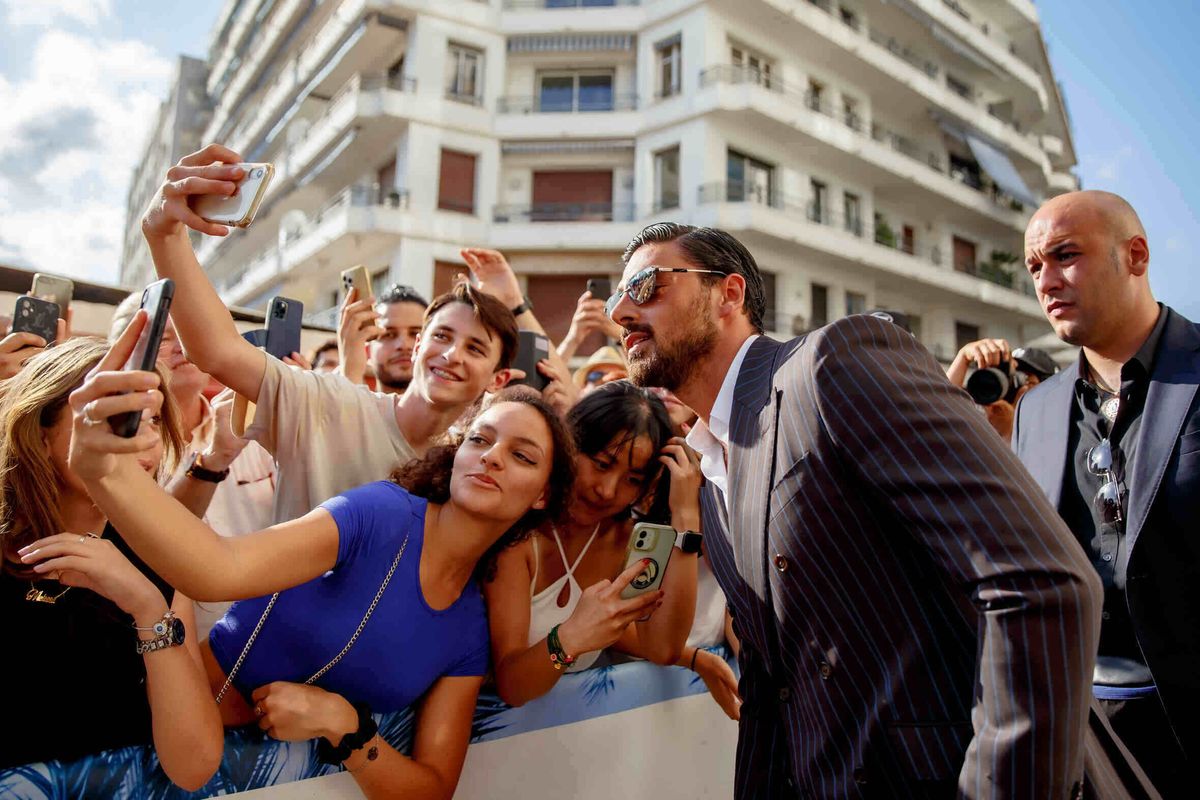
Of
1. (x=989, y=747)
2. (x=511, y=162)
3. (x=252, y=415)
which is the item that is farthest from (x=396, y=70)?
(x=989, y=747)

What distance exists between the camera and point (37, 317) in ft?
8.56

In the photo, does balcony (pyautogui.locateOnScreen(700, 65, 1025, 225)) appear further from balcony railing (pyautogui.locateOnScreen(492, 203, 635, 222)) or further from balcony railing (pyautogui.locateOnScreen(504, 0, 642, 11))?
balcony railing (pyautogui.locateOnScreen(504, 0, 642, 11))

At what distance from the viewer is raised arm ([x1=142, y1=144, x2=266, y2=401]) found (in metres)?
1.78

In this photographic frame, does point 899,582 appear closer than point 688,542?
Yes

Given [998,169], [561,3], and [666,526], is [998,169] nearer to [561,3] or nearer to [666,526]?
[561,3]

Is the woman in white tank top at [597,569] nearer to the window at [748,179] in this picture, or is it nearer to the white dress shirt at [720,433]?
the white dress shirt at [720,433]

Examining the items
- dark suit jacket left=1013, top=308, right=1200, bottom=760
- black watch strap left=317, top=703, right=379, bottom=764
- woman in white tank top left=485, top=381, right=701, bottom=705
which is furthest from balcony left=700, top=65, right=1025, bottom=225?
black watch strap left=317, top=703, right=379, bottom=764

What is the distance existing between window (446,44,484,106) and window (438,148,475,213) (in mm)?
1522

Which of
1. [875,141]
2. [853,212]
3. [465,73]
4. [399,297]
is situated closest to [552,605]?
[399,297]

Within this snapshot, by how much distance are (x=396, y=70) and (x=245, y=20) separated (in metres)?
13.4

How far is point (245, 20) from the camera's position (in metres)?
29.8

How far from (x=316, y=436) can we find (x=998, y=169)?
26.8m

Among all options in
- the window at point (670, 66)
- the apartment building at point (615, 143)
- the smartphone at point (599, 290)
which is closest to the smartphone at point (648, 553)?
the smartphone at point (599, 290)

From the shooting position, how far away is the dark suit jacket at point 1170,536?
6.72 feet
